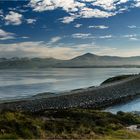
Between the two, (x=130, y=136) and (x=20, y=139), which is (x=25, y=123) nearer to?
(x=20, y=139)

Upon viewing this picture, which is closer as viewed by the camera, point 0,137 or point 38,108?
point 0,137

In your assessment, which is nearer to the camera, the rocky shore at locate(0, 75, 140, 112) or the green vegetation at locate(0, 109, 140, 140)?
the green vegetation at locate(0, 109, 140, 140)

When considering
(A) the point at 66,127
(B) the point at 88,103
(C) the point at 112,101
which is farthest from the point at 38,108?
(A) the point at 66,127

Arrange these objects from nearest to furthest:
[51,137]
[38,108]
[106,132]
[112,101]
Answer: [51,137], [106,132], [38,108], [112,101]

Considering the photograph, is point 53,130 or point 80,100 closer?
point 53,130

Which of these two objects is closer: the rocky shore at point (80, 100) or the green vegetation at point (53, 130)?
the green vegetation at point (53, 130)

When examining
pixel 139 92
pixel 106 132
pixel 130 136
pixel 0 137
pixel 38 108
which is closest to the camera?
pixel 0 137

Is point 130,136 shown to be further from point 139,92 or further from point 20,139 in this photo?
point 139,92

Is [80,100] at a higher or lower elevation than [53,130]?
lower

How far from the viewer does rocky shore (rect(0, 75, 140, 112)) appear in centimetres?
4868

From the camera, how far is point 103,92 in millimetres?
69125

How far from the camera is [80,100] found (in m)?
58.8

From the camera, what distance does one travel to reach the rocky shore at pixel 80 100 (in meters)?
48.7

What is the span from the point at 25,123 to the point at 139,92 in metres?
59.8
